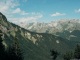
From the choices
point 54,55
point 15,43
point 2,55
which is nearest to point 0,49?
point 2,55

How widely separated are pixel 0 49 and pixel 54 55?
262ft

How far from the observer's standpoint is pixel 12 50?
409 ft

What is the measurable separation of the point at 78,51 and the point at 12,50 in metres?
90.4

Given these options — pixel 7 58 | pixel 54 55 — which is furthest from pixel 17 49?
pixel 54 55

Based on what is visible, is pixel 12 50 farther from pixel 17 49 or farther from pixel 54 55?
pixel 54 55

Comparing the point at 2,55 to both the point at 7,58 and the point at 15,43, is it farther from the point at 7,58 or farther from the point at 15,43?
the point at 15,43

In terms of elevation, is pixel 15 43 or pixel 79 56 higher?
pixel 15 43

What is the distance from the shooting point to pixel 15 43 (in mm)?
129375

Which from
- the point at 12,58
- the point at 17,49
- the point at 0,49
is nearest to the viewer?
the point at 0,49

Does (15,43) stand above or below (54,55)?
above

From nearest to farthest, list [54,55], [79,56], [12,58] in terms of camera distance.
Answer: [12,58] → [54,55] → [79,56]

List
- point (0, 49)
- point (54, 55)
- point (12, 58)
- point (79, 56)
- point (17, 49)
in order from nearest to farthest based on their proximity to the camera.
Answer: point (0, 49), point (12, 58), point (17, 49), point (54, 55), point (79, 56)

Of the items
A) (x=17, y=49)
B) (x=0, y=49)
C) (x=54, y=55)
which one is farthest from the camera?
(x=54, y=55)

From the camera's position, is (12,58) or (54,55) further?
(54,55)
